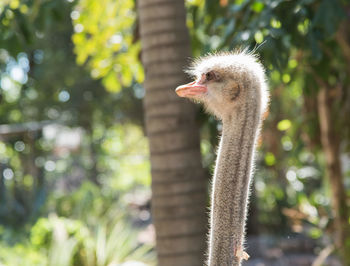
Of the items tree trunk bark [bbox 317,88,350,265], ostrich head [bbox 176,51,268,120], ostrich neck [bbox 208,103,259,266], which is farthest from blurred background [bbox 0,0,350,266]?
ostrich neck [bbox 208,103,259,266]

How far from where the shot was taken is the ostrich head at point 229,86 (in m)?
1.76

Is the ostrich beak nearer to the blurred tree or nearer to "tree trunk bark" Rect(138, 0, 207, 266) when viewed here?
"tree trunk bark" Rect(138, 0, 207, 266)

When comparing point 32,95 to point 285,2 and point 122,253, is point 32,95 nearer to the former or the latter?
point 122,253

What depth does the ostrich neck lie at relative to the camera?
5.54 feet

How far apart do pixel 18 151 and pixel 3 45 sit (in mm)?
12619

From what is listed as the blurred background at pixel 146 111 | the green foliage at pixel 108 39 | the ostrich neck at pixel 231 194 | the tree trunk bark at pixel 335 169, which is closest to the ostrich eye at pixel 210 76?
the ostrich neck at pixel 231 194

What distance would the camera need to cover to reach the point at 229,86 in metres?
1.77

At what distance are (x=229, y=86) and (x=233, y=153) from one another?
0.60ft

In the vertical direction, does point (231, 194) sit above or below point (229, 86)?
below

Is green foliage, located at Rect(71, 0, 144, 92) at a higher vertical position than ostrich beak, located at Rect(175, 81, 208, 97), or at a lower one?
higher

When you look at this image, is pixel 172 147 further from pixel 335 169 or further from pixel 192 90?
pixel 335 169

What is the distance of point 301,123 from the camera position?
555cm

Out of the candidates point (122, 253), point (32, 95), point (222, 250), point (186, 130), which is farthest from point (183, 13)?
point (32, 95)

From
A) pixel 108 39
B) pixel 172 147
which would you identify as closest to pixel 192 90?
pixel 172 147
